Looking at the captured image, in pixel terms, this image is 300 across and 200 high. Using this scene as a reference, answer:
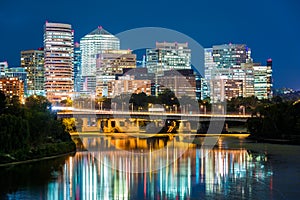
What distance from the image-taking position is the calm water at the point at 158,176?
32.2 meters

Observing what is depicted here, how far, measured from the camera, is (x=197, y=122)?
348 feet

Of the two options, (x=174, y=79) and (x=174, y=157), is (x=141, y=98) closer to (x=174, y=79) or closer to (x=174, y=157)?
(x=174, y=79)

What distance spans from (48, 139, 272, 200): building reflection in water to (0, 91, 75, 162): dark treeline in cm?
298

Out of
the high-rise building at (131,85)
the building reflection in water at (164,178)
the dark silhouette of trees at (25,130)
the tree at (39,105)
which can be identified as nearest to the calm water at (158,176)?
the building reflection in water at (164,178)

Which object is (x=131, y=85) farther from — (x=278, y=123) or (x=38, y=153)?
(x=38, y=153)

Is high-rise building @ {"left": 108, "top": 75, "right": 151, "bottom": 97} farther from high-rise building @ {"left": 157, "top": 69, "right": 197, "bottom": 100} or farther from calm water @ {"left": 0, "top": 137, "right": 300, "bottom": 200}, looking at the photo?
calm water @ {"left": 0, "top": 137, "right": 300, "bottom": 200}

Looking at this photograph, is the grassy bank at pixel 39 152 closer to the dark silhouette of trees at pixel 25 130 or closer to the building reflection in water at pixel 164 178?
the dark silhouette of trees at pixel 25 130

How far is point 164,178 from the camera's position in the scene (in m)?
38.3

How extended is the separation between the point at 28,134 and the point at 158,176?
1388 centimetres

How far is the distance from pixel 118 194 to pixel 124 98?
103 meters

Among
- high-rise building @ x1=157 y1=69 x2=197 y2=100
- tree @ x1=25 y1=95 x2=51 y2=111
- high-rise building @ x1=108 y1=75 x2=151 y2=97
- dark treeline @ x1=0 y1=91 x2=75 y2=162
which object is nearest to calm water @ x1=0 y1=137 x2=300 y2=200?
dark treeline @ x1=0 y1=91 x2=75 y2=162

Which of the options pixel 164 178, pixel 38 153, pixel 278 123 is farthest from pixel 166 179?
pixel 278 123

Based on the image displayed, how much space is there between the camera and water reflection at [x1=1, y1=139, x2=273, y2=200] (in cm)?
3192

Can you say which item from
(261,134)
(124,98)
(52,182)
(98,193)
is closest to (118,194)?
(98,193)
